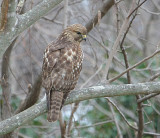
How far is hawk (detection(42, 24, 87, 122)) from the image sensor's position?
3996mm

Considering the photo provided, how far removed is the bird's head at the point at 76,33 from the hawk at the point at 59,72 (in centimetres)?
6

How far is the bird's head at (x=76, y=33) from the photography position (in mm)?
4879

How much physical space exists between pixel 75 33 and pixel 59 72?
911 millimetres

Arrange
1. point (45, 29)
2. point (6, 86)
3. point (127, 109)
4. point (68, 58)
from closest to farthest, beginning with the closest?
point (68, 58) < point (6, 86) < point (127, 109) < point (45, 29)

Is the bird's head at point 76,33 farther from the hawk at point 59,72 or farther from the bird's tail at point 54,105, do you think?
the bird's tail at point 54,105

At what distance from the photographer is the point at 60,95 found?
13.3ft

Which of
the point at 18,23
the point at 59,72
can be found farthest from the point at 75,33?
the point at 18,23

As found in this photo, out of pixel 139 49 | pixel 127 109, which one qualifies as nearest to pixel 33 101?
pixel 127 109

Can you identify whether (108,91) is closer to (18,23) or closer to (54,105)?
(54,105)

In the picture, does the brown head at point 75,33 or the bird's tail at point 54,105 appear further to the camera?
the brown head at point 75,33

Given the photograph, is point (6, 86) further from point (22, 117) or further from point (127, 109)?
point (127, 109)

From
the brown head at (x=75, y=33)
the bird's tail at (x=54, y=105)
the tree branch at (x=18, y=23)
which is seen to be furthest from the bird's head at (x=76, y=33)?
the tree branch at (x=18, y=23)

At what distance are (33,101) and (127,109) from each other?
305 cm

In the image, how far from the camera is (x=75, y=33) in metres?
4.96
